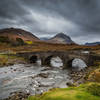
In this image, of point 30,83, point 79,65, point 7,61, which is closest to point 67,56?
point 79,65

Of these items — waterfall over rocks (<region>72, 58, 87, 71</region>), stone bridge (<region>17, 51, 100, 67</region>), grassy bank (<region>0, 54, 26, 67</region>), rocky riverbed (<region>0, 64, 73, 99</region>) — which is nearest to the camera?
rocky riverbed (<region>0, 64, 73, 99</region>)

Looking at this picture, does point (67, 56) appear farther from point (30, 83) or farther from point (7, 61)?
point (7, 61)

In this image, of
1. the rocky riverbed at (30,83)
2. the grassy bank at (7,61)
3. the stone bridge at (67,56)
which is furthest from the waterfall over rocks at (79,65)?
the grassy bank at (7,61)

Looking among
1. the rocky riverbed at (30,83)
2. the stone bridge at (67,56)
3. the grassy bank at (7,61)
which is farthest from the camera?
the grassy bank at (7,61)

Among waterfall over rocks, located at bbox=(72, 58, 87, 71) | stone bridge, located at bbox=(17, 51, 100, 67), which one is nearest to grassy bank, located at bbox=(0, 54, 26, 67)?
stone bridge, located at bbox=(17, 51, 100, 67)

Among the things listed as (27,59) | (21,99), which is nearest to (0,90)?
(21,99)

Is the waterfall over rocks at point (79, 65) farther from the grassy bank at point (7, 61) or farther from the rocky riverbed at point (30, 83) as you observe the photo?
the grassy bank at point (7, 61)

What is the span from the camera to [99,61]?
2895cm

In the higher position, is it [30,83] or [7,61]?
[7,61]

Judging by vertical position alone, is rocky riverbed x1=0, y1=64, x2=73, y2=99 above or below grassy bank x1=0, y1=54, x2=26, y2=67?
below

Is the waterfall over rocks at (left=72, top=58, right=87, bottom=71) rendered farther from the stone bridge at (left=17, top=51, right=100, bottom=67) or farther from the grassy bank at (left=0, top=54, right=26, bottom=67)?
the grassy bank at (left=0, top=54, right=26, bottom=67)

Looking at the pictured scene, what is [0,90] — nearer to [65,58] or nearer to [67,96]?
[67,96]

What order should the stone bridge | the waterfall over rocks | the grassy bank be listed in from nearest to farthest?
the stone bridge, the waterfall over rocks, the grassy bank

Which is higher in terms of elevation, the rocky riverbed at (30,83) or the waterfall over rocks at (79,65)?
the rocky riverbed at (30,83)
